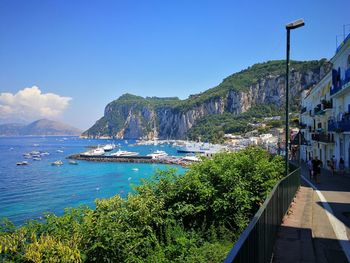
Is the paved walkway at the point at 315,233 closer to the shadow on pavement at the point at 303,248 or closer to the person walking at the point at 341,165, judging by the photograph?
the shadow on pavement at the point at 303,248

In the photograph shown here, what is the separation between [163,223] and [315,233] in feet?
17.9

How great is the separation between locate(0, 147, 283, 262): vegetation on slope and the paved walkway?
1823 mm

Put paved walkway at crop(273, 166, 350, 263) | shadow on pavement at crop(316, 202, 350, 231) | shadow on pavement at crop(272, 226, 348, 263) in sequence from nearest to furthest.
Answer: shadow on pavement at crop(272, 226, 348, 263)
paved walkway at crop(273, 166, 350, 263)
shadow on pavement at crop(316, 202, 350, 231)

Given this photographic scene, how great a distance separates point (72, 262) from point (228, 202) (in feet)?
19.4

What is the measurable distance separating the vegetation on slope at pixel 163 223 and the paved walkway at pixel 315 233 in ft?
5.98

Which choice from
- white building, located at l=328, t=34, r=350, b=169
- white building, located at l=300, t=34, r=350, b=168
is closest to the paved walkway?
white building, located at l=328, t=34, r=350, b=169

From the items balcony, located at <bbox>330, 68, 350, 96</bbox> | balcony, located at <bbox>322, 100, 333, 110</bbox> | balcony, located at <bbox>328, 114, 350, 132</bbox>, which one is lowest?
balcony, located at <bbox>328, 114, 350, 132</bbox>

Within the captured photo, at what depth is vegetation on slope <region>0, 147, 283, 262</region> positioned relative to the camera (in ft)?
30.6

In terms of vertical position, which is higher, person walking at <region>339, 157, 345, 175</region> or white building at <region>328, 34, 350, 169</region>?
white building at <region>328, 34, 350, 169</region>

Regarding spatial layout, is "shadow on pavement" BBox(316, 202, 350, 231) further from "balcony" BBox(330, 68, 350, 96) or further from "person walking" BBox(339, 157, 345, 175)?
"balcony" BBox(330, 68, 350, 96)

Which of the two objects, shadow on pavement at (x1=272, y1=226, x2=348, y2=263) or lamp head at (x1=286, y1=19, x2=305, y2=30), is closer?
shadow on pavement at (x1=272, y1=226, x2=348, y2=263)

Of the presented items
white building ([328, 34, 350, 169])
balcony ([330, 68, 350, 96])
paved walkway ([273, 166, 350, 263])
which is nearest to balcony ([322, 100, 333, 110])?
white building ([328, 34, 350, 169])

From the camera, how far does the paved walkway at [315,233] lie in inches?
277

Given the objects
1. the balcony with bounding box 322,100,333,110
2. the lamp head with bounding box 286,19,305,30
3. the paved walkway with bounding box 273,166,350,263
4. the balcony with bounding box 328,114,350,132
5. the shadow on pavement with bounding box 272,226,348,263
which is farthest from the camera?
the balcony with bounding box 322,100,333,110
